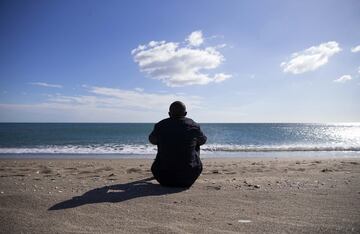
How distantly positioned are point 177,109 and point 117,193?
204 centimetres

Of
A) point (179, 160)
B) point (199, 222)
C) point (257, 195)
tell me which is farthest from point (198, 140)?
point (199, 222)

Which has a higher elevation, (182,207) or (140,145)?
(182,207)

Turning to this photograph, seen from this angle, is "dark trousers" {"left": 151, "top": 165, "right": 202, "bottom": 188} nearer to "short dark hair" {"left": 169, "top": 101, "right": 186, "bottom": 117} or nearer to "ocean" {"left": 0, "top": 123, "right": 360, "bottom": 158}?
"short dark hair" {"left": 169, "top": 101, "right": 186, "bottom": 117}

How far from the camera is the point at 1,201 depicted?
461cm

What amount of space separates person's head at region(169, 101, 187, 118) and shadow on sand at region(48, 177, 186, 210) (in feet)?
5.00

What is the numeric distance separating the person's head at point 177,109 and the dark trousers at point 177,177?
116 cm

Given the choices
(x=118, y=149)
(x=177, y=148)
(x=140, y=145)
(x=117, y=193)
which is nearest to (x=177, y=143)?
(x=177, y=148)

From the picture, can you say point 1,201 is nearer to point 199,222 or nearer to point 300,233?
point 199,222

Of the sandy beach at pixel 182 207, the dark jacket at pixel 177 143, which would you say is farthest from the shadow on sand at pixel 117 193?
the dark jacket at pixel 177 143

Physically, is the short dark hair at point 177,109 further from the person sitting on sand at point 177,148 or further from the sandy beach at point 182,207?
the sandy beach at point 182,207

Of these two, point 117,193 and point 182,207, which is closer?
point 182,207

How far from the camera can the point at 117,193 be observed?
5.40 metres

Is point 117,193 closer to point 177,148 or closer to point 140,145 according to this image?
point 177,148

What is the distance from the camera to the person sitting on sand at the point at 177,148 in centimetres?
573
